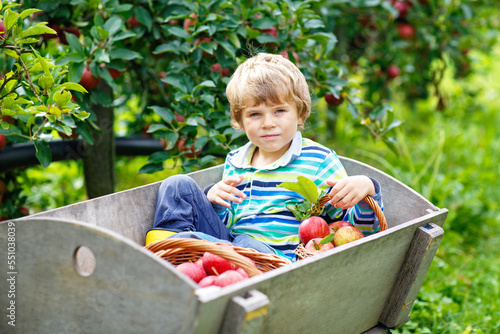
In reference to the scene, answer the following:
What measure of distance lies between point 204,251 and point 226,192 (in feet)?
1.27

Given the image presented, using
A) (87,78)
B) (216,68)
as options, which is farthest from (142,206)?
(216,68)

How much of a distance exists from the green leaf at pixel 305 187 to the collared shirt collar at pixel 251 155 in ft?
0.58

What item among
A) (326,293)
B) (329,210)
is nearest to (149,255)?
(326,293)

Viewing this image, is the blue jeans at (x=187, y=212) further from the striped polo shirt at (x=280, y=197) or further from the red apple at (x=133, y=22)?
the red apple at (x=133, y=22)

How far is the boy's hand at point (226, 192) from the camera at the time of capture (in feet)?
5.69

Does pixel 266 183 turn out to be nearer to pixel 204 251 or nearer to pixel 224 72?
pixel 204 251

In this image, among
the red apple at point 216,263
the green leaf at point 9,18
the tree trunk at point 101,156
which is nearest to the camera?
the red apple at point 216,263

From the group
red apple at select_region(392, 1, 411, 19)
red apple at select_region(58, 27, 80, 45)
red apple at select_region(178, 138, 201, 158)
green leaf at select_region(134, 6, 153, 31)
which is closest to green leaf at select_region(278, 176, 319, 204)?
red apple at select_region(178, 138, 201, 158)

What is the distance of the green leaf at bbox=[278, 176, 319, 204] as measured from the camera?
1.65m

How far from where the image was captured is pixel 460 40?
3730 mm

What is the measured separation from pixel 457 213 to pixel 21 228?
259 cm

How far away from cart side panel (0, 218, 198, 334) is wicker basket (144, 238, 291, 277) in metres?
0.24

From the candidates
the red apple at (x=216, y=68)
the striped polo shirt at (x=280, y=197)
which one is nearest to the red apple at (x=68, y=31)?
the red apple at (x=216, y=68)

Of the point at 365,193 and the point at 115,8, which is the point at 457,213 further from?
the point at 115,8
